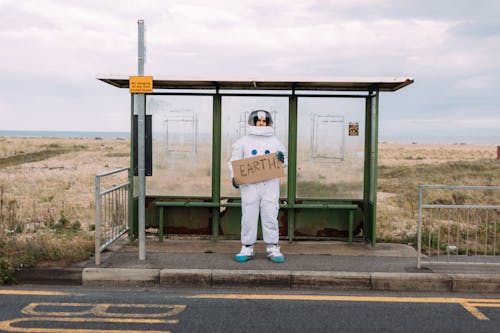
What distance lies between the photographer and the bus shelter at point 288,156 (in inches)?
321

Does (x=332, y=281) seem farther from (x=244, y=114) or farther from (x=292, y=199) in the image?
(x=244, y=114)

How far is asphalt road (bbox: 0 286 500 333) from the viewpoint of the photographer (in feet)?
15.7

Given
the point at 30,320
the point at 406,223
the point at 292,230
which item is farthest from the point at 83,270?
the point at 406,223

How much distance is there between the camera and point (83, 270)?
20.4 ft

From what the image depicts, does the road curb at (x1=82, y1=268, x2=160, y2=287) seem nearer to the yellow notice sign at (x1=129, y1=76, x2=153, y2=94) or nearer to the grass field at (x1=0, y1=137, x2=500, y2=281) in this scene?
the grass field at (x1=0, y1=137, x2=500, y2=281)

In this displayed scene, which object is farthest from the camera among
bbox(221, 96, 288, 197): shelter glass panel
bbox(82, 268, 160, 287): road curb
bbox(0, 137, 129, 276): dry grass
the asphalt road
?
bbox(221, 96, 288, 197): shelter glass panel

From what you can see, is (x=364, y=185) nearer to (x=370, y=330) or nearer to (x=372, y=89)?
(x=372, y=89)

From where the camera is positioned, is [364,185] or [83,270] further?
[364,185]

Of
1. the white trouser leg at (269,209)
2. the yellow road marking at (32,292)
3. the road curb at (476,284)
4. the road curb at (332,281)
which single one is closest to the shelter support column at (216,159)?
the white trouser leg at (269,209)

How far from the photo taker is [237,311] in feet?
17.1

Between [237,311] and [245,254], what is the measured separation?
67.2 inches

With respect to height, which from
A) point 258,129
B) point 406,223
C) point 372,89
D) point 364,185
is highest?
point 372,89

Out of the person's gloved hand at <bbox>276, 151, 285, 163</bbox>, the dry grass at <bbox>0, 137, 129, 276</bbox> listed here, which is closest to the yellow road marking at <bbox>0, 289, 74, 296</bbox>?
the dry grass at <bbox>0, 137, 129, 276</bbox>

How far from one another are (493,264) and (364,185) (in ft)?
7.68
